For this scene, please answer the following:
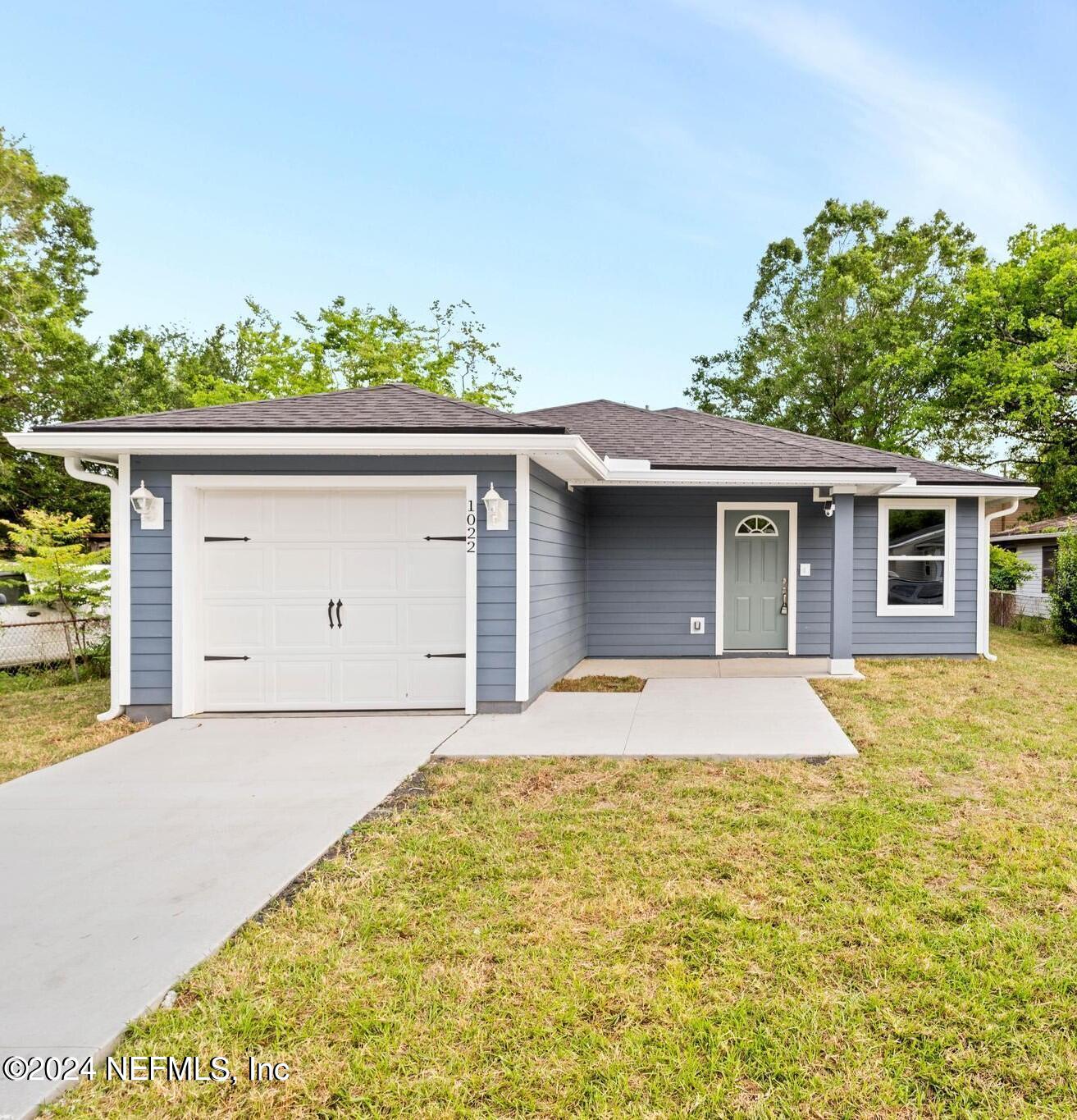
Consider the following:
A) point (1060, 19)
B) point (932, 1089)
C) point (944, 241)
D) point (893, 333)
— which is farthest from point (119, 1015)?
point (944, 241)

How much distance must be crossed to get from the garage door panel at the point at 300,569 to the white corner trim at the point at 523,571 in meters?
1.69

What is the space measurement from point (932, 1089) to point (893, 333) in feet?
69.5

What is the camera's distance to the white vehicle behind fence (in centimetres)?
801

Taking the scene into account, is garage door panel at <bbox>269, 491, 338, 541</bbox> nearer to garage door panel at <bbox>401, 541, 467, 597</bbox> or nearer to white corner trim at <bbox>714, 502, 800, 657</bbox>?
garage door panel at <bbox>401, 541, 467, 597</bbox>

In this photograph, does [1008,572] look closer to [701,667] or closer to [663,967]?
[701,667]

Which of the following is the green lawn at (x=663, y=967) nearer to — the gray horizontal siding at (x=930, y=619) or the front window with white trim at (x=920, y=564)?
the gray horizontal siding at (x=930, y=619)

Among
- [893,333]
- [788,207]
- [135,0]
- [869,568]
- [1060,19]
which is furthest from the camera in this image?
[788,207]

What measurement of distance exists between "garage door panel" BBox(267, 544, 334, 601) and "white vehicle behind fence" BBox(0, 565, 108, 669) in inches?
155

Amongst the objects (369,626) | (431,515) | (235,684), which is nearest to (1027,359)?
(431,515)

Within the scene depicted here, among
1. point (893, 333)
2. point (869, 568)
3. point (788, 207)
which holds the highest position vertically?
point (788, 207)

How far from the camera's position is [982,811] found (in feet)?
12.0

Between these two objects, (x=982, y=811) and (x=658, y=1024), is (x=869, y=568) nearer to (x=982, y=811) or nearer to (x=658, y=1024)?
(x=982, y=811)

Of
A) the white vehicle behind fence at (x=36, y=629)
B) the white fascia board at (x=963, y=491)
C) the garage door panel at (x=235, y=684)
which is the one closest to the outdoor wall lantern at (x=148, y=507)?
the garage door panel at (x=235, y=684)

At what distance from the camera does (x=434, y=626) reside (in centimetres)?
599
